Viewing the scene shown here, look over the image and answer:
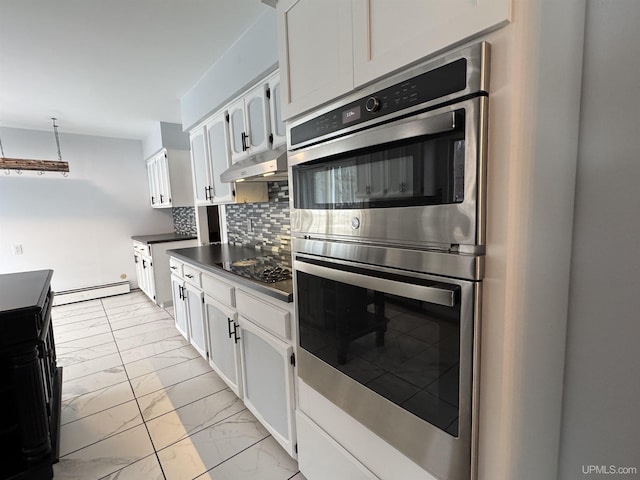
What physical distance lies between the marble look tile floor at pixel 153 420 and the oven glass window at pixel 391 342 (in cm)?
92

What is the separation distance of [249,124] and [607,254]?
202 cm

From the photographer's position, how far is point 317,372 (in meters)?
1.22

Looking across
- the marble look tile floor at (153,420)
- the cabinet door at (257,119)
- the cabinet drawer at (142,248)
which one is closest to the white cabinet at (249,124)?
the cabinet door at (257,119)

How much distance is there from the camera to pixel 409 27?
76 cm

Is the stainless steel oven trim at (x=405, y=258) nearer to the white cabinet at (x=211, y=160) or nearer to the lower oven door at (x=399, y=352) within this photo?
the lower oven door at (x=399, y=352)

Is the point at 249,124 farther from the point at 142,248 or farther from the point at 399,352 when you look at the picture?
the point at 142,248

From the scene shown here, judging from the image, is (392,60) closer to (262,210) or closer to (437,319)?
(437,319)

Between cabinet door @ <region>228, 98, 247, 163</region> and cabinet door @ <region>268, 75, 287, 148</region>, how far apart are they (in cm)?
36

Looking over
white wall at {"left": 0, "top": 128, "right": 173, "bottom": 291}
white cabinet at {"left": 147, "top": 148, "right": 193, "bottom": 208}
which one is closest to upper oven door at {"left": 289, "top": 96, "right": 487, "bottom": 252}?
white cabinet at {"left": 147, "top": 148, "right": 193, "bottom": 208}

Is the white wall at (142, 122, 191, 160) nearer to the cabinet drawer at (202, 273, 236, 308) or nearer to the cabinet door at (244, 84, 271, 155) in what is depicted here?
the cabinet door at (244, 84, 271, 155)

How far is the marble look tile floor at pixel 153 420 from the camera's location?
1604mm

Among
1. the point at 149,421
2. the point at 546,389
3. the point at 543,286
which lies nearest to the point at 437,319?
the point at 543,286

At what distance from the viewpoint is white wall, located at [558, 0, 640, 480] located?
2.53 feet
